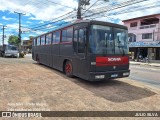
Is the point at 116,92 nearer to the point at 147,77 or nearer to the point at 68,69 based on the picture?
the point at 68,69

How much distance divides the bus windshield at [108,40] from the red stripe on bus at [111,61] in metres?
0.23

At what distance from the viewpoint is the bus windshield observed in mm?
7902

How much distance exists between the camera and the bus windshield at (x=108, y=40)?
25.9 ft

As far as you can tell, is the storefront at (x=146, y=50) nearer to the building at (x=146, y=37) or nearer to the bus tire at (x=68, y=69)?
the building at (x=146, y=37)

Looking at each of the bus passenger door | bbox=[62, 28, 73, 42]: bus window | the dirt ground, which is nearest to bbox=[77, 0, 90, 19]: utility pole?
bbox=[62, 28, 73, 42]: bus window

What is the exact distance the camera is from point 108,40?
826 cm

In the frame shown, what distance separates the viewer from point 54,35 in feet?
42.2

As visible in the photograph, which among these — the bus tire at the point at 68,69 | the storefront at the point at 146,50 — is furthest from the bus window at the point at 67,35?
the storefront at the point at 146,50

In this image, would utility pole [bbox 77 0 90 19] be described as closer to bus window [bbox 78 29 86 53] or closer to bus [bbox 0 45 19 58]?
bus window [bbox 78 29 86 53]

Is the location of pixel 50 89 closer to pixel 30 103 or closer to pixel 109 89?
pixel 30 103

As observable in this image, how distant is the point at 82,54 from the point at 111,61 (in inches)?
52.9

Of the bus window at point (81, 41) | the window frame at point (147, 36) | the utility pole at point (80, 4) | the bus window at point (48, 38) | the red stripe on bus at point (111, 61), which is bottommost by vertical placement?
the red stripe on bus at point (111, 61)

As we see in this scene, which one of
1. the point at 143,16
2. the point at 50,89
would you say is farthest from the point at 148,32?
the point at 50,89

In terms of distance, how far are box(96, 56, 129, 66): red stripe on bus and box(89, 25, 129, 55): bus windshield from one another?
0.23 metres
